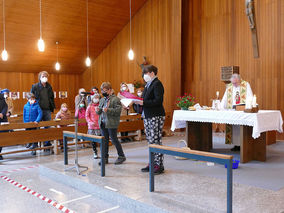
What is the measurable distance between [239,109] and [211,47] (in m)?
4.63

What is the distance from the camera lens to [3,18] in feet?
30.1

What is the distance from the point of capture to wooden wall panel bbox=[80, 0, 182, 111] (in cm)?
1004

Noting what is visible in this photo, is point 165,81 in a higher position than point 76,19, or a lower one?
lower

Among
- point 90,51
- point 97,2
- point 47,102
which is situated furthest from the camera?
point 90,51

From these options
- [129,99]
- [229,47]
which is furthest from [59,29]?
[129,99]

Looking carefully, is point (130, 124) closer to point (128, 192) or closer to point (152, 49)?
point (152, 49)

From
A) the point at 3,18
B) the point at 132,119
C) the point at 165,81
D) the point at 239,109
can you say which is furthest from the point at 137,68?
the point at 239,109

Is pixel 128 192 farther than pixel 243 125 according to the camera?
No

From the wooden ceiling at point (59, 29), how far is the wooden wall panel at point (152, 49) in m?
0.41

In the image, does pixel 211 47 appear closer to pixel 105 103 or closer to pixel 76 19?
pixel 76 19

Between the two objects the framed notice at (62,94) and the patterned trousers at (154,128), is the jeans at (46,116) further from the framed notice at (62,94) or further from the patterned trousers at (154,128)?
the framed notice at (62,94)

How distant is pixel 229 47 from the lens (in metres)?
9.22

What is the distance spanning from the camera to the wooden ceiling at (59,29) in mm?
9562

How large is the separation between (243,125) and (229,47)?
15.2ft
